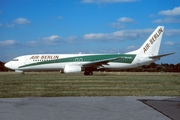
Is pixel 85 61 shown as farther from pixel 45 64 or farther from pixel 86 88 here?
pixel 86 88

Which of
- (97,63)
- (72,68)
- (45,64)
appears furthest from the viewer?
(45,64)

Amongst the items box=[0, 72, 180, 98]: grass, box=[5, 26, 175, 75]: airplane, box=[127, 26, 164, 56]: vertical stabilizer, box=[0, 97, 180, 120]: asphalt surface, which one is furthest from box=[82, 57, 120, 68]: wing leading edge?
box=[0, 97, 180, 120]: asphalt surface

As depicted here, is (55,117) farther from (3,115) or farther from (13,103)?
(13,103)

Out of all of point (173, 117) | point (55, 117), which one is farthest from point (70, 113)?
point (173, 117)

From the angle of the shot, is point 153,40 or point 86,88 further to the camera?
point 153,40

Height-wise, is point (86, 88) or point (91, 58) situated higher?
point (91, 58)

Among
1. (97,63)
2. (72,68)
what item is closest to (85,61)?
(97,63)

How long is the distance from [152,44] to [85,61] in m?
9.31

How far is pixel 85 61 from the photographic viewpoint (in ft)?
124

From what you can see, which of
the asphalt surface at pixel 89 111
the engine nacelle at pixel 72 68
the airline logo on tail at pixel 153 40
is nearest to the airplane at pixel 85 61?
the airline logo on tail at pixel 153 40

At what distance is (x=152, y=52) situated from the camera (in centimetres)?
3966

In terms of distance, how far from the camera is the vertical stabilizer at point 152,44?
39.3 m

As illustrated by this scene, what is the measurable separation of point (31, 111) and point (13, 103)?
1.62 m

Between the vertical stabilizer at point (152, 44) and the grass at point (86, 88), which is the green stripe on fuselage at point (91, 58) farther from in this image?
the grass at point (86, 88)
